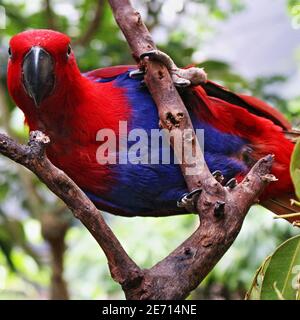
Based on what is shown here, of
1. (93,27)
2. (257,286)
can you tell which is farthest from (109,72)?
(93,27)

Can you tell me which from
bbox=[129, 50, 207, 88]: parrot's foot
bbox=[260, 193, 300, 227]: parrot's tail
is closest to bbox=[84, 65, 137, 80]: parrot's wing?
bbox=[129, 50, 207, 88]: parrot's foot

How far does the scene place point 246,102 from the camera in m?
1.58

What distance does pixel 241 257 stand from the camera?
316 cm

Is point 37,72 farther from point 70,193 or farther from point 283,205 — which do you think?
point 283,205

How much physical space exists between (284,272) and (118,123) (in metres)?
0.50

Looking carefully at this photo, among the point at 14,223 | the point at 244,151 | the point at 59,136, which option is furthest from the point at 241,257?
the point at 59,136

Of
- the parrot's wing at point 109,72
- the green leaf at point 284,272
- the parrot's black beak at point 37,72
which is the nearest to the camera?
the green leaf at point 284,272

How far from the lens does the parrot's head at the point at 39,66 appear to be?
1.27m

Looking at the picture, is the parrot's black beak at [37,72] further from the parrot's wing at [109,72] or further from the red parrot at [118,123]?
the parrot's wing at [109,72]

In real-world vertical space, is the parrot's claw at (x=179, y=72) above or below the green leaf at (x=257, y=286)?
above

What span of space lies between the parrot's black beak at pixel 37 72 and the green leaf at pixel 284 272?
1.79 feet

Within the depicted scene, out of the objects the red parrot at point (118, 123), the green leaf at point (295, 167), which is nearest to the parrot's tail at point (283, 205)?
the red parrot at point (118, 123)
